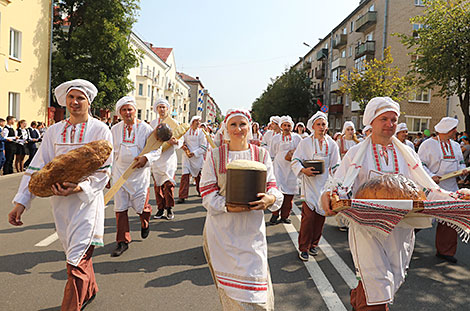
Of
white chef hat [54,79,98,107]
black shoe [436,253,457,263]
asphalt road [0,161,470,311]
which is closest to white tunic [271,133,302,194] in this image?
asphalt road [0,161,470,311]

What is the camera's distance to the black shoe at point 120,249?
5512 mm

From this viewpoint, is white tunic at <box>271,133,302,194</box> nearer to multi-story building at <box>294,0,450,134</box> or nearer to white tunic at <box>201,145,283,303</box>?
white tunic at <box>201,145,283,303</box>

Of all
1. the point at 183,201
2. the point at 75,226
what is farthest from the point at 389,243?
the point at 183,201

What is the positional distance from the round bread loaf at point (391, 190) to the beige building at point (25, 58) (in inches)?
800

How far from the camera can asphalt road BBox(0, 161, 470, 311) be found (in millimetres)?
4074

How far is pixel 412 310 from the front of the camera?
13.1 ft

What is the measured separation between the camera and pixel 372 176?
3.40 m

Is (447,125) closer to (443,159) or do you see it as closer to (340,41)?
(443,159)

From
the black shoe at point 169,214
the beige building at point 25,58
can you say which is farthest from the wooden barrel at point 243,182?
the beige building at point 25,58

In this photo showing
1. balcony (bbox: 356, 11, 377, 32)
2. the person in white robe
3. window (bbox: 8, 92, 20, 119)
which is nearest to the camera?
the person in white robe

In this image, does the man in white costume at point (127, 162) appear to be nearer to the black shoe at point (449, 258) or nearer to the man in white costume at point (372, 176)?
the man in white costume at point (372, 176)

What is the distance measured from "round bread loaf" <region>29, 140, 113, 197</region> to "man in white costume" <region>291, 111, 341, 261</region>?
3.15 meters

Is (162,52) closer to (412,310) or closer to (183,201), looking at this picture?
(183,201)

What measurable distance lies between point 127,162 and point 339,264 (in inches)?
134
